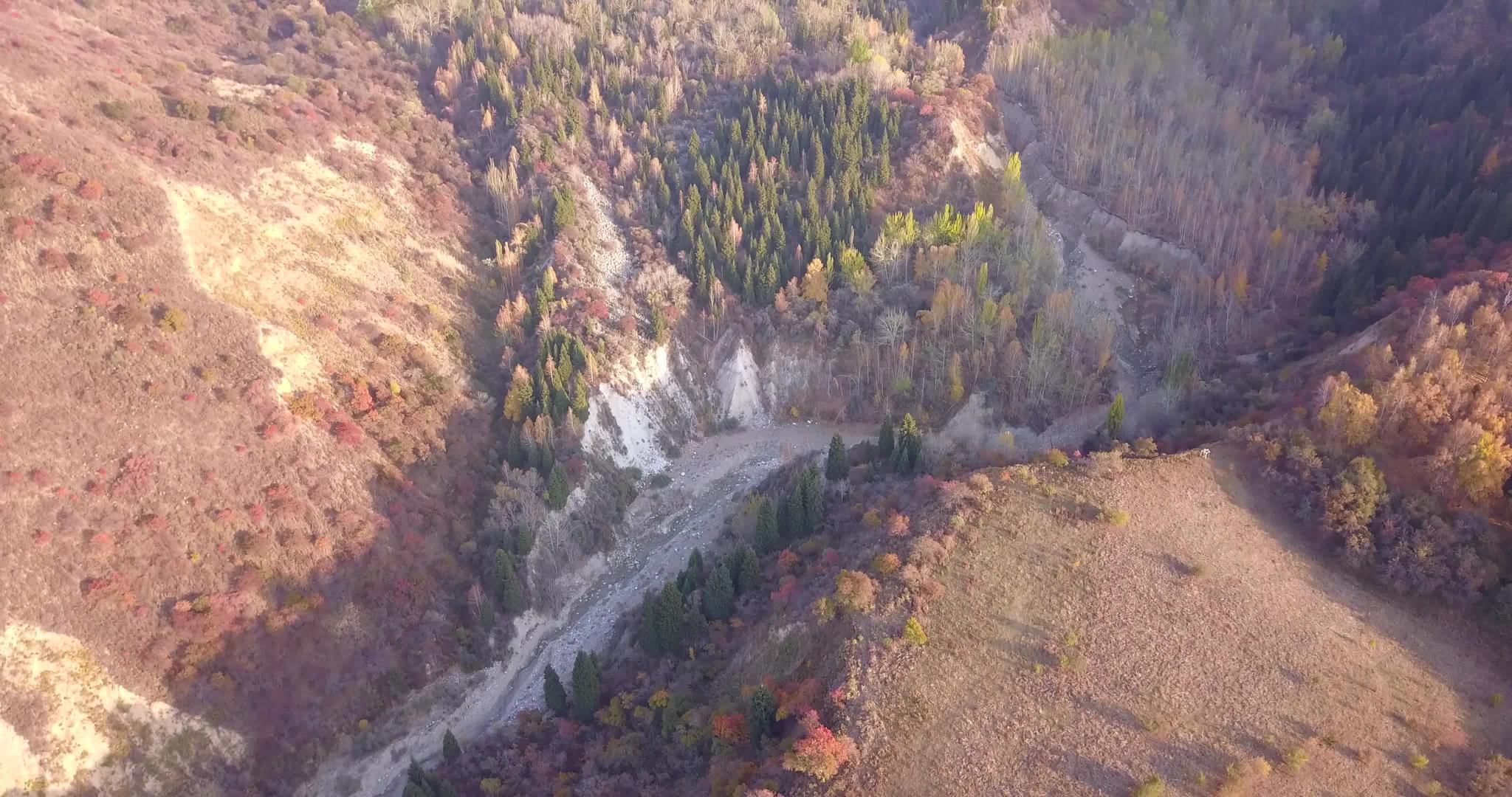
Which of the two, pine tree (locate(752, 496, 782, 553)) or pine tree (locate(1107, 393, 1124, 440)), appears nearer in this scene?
pine tree (locate(752, 496, 782, 553))

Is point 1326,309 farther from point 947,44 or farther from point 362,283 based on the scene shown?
point 362,283

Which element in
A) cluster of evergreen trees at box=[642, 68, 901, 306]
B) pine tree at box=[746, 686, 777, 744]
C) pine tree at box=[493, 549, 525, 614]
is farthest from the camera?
cluster of evergreen trees at box=[642, 68, 901, 306]

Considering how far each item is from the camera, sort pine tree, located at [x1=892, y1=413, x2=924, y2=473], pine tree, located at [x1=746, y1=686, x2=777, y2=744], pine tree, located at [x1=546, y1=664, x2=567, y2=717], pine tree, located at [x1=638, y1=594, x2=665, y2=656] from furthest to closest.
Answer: pine tree, located at [x1=892, y1=413, x2=924, y2=473] < pine tree, located at [x1=638, y1=594, x2=665, y2=656] < pine tree, located at [x1=546, y1=664, x2=567, y2=717] < pine tree, located at [x1=746, y1=686, x2=777, y2=744]

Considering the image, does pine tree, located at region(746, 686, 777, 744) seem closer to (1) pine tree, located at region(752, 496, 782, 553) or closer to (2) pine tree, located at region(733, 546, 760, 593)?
(2) pine tree, located at region(733, 546, 760, 593)

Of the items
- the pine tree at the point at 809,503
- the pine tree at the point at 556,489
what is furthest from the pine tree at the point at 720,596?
the pine tree at the point at 556,489

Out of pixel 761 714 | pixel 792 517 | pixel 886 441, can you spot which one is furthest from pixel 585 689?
pixel 886 441

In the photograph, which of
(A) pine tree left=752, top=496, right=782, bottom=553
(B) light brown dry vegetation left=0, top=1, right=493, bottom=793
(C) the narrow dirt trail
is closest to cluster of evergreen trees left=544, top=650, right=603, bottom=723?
(C) the narrow dirt trail
